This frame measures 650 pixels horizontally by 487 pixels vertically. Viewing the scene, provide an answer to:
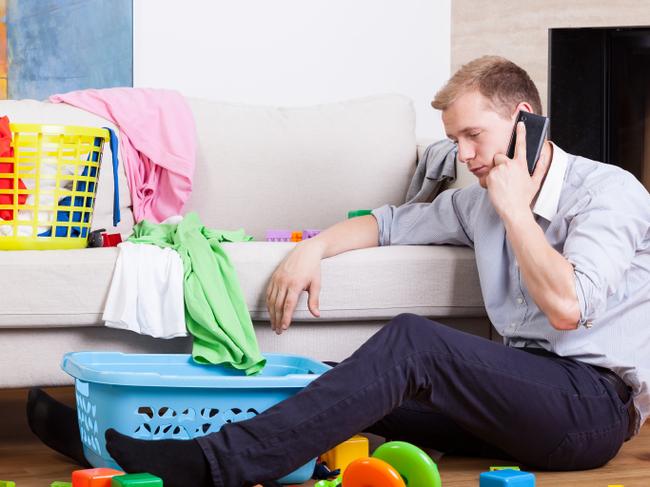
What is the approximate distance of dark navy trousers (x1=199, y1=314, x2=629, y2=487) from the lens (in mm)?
1491

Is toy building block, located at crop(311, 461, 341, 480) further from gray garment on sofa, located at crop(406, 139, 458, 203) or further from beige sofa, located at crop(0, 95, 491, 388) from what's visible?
gray garment on sofa, located at crop(406, 139, 458, 203)

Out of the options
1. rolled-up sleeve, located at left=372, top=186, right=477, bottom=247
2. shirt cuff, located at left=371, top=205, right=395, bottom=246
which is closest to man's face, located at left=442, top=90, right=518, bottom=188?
rolled-up sleeve, located at left=372, top=186, right=477, bottom=247

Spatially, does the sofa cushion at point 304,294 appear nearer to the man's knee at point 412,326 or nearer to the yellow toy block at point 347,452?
the yellow toy block at point 347,452

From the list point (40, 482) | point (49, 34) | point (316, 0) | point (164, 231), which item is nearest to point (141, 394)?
point (40, 482)

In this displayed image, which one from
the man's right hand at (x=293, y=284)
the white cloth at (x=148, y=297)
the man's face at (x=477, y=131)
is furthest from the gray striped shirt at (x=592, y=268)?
the white cloth at (x=148, y=297)

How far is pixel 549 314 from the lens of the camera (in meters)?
1.61

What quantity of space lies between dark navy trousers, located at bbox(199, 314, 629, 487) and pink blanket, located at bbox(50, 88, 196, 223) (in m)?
1.19

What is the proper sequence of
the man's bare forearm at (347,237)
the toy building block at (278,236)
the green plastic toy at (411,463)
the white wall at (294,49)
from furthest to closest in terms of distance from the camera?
the white wall at (294,49)
the toy building block at (278,236)
the man's bare forearm at (347,237)
the green plastic toy at (411,463)

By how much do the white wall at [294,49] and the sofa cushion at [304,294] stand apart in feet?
5.67

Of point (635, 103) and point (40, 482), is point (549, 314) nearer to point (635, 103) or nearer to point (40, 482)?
point (40, 482)

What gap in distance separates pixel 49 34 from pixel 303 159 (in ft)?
4.03

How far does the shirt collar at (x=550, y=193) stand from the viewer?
180cm

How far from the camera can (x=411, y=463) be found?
58.7 inches

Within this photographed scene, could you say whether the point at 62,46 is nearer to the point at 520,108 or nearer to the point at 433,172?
the point at 433,172
